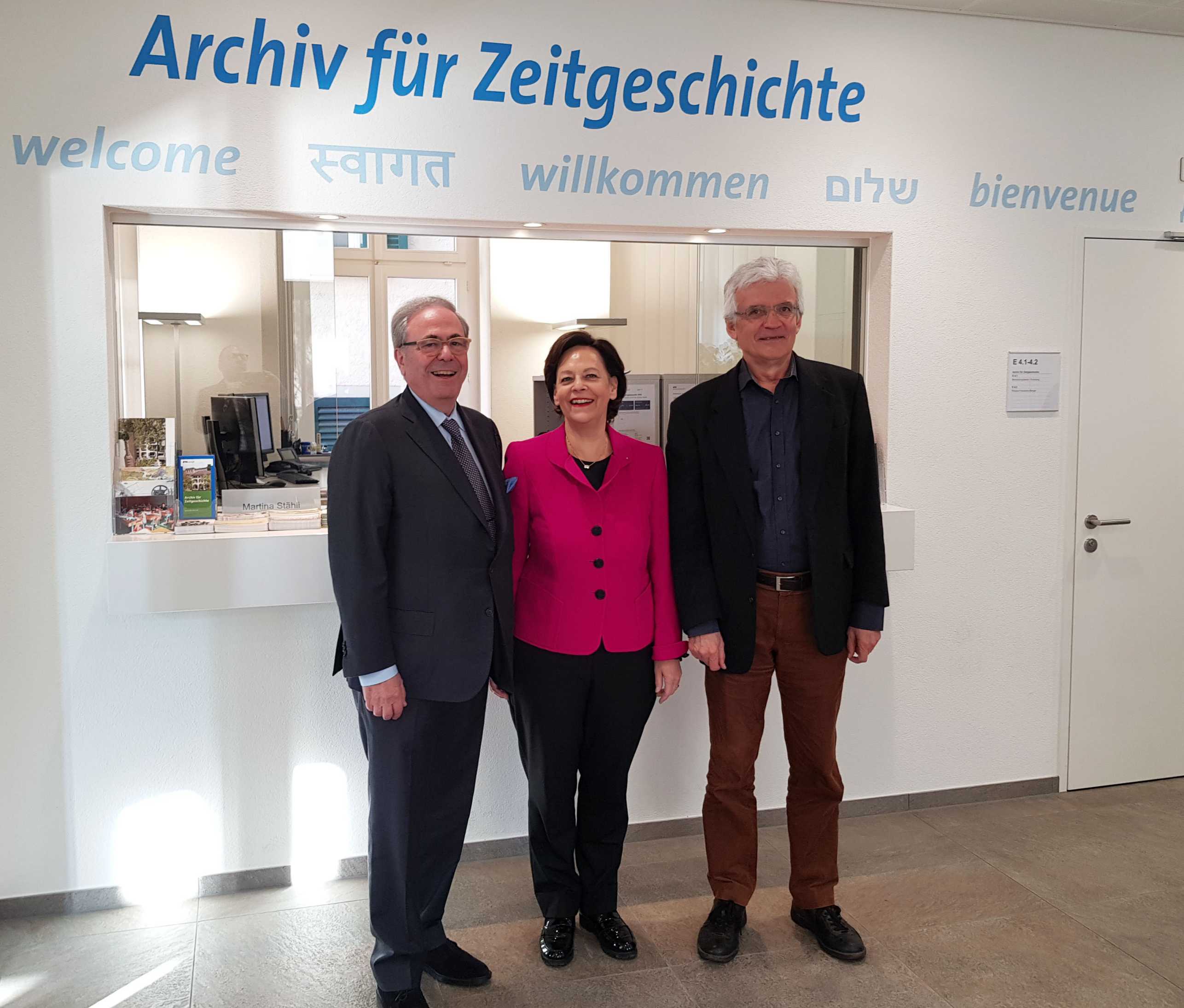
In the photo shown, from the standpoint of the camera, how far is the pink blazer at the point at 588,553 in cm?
269

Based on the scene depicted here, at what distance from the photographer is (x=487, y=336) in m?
3.70

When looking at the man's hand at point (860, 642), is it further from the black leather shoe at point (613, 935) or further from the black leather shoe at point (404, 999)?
the black leather shoe at point (404, 999)

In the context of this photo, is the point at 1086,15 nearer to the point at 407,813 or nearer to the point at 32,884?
the point at 407,813

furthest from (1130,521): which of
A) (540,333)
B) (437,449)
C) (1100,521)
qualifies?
(437,449)

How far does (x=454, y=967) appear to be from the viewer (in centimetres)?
282

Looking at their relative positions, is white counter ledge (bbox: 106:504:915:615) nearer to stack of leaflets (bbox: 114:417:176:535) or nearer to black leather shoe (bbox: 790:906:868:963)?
stack of leaflets (bbox: 114:417:176:535)

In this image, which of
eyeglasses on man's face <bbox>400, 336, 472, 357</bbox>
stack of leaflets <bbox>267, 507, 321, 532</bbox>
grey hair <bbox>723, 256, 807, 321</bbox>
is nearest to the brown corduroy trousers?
grey hair <bbox>723, 256, 807, 321</bbox>

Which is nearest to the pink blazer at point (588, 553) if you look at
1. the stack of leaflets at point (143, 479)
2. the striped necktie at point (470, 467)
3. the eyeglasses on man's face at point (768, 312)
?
the striped necktie at point (470, 467)

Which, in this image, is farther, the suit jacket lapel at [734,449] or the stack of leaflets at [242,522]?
the stack of leaflets at [242,522]

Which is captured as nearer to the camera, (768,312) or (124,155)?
(768,312)

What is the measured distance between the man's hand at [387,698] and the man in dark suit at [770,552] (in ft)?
2.69

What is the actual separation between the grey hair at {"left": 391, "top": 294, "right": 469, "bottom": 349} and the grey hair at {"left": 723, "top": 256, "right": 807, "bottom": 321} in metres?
0.77

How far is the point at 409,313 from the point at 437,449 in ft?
1.20

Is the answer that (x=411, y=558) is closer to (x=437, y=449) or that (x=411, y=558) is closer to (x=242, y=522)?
(x=437, y=449)
